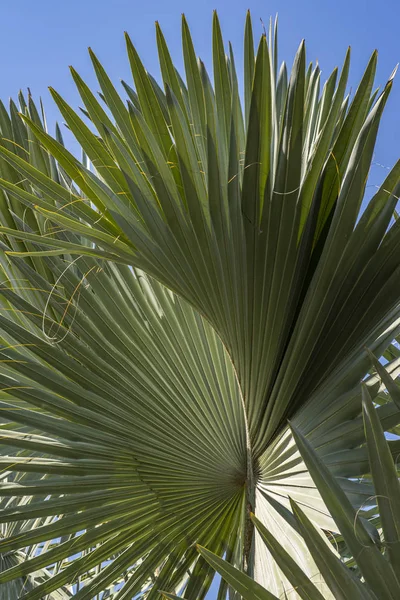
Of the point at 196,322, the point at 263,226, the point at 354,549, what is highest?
the point at 263,226

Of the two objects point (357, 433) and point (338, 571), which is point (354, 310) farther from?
point (338, 571)

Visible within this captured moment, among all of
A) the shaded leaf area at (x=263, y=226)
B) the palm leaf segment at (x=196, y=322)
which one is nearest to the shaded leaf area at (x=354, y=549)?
the palm leaf segment at (x=196, y=322)

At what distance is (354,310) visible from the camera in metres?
1.45

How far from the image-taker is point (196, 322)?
1.74 metres

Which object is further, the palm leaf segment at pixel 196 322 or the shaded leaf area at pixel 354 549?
the palm leaf segment at pixel 196 322

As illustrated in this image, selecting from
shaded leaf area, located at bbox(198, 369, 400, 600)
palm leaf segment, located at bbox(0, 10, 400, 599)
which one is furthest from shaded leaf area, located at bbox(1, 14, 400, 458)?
shaded leaf area, located at bbox(198, 369, 400, 600)

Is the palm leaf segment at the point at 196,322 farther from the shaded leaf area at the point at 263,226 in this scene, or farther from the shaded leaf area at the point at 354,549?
the shaded leaf area at the point at 354,549

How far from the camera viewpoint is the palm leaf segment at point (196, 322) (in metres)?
1.40

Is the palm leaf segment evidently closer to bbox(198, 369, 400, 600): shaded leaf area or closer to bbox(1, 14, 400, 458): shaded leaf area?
bbox(1, 14, 400, 458): shaded leaf area

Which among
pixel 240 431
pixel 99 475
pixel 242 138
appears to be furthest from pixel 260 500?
pixel 242 138

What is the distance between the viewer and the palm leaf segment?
1.40m

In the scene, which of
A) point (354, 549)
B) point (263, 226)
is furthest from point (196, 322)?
point (354, 549)

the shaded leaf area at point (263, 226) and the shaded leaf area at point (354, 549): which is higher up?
the shaded leaf area at point (263, 226)

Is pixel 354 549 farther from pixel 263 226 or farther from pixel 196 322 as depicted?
pixel 196 322
